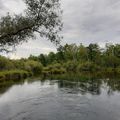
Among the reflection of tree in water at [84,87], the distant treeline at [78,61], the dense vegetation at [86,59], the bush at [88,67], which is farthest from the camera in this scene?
the bush at [88,67]

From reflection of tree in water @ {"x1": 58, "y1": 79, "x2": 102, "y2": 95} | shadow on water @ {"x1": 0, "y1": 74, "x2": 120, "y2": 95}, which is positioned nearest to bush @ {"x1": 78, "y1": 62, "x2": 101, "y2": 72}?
shadow on water @ {"x1": 0, "y1": 74, "x2": 120, "y2": 95}

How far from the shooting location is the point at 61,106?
2203 centimetres

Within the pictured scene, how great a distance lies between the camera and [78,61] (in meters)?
102

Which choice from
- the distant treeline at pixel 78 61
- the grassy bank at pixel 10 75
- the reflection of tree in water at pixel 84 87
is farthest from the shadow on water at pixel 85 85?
the distant treeline at pixel 78 61

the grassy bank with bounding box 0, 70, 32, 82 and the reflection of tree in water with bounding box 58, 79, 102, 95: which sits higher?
the grassy bank with bounding box 0, 70, 32, 82

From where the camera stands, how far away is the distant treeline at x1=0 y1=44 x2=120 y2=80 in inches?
2997

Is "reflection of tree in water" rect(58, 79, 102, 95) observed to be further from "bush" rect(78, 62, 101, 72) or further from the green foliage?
"bush" rect(78, 62, 101, 72)

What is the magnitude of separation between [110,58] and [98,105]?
6244 cm

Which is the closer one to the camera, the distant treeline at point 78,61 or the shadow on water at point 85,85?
the shadow on water at point 85,85

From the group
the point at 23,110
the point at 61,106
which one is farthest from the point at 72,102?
the point at 23,110

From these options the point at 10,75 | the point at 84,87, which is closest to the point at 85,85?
the point at 84,87

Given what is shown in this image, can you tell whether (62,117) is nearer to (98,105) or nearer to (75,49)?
(98,105)

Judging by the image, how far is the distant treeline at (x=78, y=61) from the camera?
2997 inches

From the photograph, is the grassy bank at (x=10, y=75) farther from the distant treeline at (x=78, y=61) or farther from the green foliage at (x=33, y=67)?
the green foliage at (x=33, y=67)
